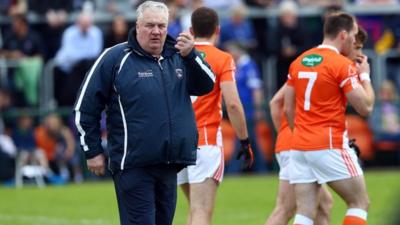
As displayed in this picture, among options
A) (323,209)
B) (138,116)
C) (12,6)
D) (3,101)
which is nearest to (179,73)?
(138,116)

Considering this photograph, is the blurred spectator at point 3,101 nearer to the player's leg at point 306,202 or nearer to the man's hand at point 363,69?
the man's hand at point 363,69

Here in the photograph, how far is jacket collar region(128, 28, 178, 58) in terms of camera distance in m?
8.63

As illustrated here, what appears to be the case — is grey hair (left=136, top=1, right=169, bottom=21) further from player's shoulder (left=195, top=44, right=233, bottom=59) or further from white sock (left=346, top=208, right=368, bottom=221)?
white sock (left=346, top=208, right=368, bottom=221)

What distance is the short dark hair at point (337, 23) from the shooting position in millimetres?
10023

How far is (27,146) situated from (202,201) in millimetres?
10880

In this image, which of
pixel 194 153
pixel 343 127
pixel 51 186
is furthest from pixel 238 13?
pixel 194 153

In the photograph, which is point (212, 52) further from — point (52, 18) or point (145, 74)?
point (52, 18)

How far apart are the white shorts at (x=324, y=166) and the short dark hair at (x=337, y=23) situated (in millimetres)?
1027

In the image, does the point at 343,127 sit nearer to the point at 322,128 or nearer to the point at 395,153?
the point at 322,128

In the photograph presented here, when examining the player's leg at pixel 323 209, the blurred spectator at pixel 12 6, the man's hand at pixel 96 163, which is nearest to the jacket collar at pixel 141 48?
the man's hand at pixel 96 163

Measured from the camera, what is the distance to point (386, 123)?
22.5 m

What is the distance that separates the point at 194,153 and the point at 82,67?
13.2 metres

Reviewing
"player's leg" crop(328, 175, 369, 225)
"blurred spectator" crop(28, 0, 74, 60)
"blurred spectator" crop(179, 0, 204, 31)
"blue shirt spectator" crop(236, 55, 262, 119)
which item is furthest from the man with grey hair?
"blurred spectator" crop(28, 0, 74, 60)

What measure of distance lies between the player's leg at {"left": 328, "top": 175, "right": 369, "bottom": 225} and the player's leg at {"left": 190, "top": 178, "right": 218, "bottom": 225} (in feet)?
3.82
